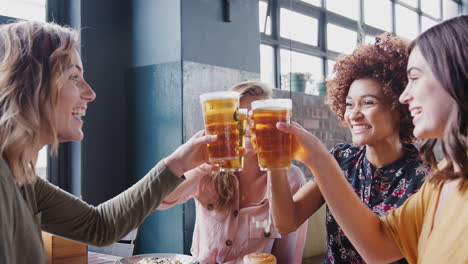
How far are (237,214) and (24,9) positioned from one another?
7.03 feet

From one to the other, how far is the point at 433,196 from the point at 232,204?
1114 millimetres

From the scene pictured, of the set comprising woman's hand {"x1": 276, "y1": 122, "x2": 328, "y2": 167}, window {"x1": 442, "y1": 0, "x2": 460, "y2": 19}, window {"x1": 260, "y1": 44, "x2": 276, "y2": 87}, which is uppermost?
window {"x1": 442, "y1": 0, "x2": 460, "y2": 19}

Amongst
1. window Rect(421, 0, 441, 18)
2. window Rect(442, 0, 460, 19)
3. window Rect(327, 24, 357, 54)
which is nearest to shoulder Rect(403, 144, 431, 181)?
window Rect(327, 24, 357, 54)

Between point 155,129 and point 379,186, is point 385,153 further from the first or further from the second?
point 155,129

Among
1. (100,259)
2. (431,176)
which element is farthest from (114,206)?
(431,176)

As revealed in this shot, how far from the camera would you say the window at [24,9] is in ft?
9.42

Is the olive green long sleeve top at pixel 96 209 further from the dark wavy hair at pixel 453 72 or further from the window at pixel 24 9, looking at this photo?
the window at pixel 24 9

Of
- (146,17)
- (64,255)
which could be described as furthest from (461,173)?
(146,17)

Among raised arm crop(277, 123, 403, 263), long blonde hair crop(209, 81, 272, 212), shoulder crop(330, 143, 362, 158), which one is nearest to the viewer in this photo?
raised arm crop(277, 123, 403, 263)

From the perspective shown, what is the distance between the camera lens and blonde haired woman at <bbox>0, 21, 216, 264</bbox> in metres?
1.07

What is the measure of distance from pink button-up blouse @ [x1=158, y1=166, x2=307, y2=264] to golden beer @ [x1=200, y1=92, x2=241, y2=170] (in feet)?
3.01

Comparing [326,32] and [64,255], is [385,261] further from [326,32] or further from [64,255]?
→ [326,32]

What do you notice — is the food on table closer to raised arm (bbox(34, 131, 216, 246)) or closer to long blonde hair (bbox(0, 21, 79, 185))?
→ raised arm (bbox(34, 131, 216, 246))

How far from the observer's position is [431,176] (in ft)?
3.77
